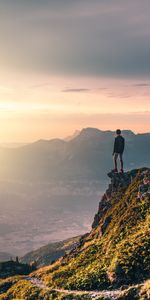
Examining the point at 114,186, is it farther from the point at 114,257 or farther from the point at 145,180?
the point at 114,257

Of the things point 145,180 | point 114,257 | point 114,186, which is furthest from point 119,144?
point 114,257

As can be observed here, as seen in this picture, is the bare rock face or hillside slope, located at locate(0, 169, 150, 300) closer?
hillside slope, located at locate(0, 169, 150, 300)

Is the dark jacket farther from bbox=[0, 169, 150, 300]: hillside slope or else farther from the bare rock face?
bbox=[0, 169, 150, 300]: hillside slope

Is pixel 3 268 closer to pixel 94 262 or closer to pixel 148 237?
pixel 94 262

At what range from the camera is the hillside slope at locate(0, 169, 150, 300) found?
41.0m

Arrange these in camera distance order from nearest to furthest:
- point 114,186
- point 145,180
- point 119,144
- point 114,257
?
1. point 114,257
2. point 145,180
3. point 119,144
4. point 114,186

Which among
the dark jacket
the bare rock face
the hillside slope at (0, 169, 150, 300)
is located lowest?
the hillside slope at (0, 169, 150, 300)

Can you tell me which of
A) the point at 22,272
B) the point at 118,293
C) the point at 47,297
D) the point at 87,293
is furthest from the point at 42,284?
the point at 22,272

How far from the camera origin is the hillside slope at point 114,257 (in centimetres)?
4097

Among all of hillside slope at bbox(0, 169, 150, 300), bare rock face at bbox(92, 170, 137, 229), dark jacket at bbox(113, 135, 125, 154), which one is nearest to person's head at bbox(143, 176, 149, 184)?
hillside slope at bbox(0, 169, 150, 300)

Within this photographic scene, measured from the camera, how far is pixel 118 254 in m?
44.7

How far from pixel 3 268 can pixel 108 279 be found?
34210 mm

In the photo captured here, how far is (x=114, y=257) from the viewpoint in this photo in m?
44.9

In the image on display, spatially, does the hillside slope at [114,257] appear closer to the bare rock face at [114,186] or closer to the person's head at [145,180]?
the bare rock face at [114,186]
